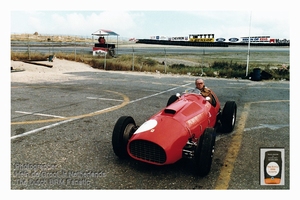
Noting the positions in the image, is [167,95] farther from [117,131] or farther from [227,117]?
[117,131]

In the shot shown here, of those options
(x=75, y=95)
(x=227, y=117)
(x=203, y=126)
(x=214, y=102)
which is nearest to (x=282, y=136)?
(x=227, y=117)

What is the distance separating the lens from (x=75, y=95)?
11.5 meters

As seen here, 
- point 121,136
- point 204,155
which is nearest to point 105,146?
point 121,136

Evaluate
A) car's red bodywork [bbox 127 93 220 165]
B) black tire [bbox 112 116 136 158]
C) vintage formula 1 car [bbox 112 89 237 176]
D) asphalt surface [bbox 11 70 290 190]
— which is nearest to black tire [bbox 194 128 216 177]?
vintage formula 1 car [bbox 112 89 237 176]

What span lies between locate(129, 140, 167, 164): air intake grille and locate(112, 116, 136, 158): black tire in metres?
0.37

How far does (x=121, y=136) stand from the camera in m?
5.15

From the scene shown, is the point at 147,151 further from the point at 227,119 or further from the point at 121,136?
the point at 227,119

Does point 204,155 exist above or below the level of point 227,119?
below

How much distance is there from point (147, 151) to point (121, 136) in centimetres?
72

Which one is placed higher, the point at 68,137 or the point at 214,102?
the point at 214,102

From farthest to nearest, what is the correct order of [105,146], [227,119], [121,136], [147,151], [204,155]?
1. [227,119]
2. [105,146]
3. [121,136]
4. [147,151]
5. [204,155]

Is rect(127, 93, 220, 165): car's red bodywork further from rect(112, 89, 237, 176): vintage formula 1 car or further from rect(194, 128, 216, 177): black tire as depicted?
rect(194, 128, 216, 177): black tire

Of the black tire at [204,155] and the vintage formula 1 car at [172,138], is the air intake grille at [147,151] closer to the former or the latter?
the vintage formula 1 car at [172,138]
